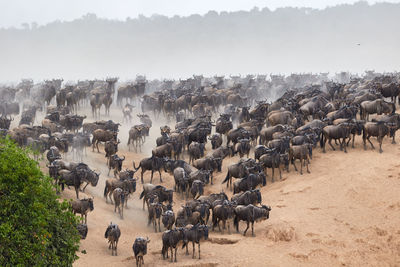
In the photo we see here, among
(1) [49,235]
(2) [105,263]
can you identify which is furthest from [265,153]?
(1) [49,235]

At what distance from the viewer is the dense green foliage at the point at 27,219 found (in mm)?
12516

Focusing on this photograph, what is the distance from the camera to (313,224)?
21.7 metres

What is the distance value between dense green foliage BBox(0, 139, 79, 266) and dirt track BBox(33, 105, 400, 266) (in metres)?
5.36

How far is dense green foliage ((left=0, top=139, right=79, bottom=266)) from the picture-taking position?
12.5 meters

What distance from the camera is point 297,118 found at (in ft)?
113

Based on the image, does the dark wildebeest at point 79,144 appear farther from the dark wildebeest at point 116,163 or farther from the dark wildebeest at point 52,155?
the dark wildebeest at point 52,155

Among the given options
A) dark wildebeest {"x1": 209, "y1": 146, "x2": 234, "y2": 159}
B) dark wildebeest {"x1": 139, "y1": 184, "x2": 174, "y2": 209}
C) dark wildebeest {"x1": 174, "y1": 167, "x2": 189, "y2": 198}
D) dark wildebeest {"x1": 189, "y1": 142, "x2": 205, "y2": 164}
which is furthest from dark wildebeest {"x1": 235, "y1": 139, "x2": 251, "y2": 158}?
dark wildebeest {"x1": 139, "y1": 184, "x2": 174, "y2": 209}

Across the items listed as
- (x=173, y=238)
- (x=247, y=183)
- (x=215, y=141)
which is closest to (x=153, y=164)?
(x=215, y=141)

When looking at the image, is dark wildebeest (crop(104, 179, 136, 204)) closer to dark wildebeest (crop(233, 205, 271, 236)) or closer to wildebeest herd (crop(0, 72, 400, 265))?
wildebeest herd (crop(0, 72, 400, 265))

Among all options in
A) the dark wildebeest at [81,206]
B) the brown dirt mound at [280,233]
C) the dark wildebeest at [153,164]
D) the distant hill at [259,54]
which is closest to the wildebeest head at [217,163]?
the dark wildebeest at [153,164]

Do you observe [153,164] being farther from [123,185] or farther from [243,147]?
[243,147]

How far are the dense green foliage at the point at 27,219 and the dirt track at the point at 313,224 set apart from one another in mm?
5362

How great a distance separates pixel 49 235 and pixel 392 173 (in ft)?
62.2

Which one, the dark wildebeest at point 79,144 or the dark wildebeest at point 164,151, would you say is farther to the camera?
the dark wildebeest at point 79,144
